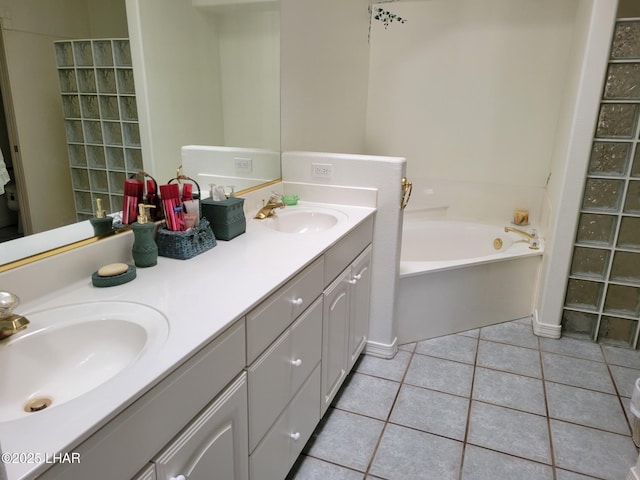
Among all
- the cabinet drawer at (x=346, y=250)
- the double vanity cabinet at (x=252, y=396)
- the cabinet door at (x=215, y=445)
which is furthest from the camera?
the cabinet drawer at (x=346, y=250)

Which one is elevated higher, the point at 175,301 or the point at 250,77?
the point at 250,77

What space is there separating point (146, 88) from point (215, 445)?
3.65ft

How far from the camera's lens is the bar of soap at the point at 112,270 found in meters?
1.25

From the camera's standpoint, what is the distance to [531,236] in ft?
9.73

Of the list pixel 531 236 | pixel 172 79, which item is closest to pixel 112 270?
pixel 172 79

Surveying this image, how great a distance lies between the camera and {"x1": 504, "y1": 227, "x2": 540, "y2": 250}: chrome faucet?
2841mm

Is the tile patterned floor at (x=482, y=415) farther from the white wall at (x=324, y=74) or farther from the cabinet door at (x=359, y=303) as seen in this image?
the white wall at (x=324, y=74)

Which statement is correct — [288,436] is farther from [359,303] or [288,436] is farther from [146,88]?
[146,88]

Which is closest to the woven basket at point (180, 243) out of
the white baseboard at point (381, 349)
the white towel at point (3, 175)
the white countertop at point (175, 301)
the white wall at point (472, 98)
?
the white countertop at point (175, 301)

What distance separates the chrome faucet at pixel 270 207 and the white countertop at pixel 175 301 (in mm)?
67

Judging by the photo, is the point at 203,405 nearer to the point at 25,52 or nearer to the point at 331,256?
→ the point at 331,256

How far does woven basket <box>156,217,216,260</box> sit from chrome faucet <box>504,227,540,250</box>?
7.03ft

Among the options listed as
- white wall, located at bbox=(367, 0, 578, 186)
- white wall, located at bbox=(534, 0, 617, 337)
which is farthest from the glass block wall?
white wall, located at bbox=(367, 0, 578, 186)

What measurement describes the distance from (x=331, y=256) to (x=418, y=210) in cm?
192
